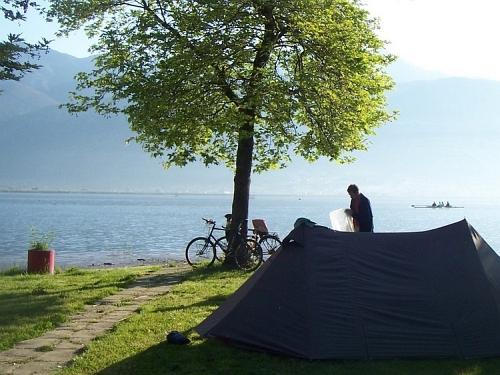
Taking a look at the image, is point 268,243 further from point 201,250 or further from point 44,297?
point 44,297

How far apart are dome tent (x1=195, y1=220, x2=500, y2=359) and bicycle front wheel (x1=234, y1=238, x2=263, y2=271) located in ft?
24.1

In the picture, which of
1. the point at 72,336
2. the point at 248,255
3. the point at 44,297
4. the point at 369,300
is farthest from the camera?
the point at 248,255

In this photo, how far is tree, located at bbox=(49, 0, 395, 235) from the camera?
13734mm

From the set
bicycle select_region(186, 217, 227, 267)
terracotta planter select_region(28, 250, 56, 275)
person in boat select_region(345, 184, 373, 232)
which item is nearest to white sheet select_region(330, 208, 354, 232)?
person in boat select_region(345, 184, 373, 232)

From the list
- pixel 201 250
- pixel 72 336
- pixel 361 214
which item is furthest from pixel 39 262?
pixel 361 214

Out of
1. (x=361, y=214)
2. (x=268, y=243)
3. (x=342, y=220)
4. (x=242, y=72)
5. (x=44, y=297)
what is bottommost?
(x=44, y=297)

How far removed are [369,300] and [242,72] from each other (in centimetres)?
932

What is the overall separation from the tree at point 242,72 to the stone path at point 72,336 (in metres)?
4.12

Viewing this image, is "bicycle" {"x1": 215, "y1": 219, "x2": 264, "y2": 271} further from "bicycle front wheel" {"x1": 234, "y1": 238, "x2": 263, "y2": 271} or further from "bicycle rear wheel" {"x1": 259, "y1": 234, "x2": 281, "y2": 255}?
"bicycle rear wheel" {"x1": 259, "y1": 234, "x2": 281, "y2": 255}

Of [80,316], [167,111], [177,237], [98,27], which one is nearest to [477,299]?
[80,316]

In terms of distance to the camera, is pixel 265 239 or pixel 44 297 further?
pixel 265 239

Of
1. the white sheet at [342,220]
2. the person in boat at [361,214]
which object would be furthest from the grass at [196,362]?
the person in boat at [361,214]

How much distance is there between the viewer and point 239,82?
1504 centimetres

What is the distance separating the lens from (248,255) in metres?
15.6
